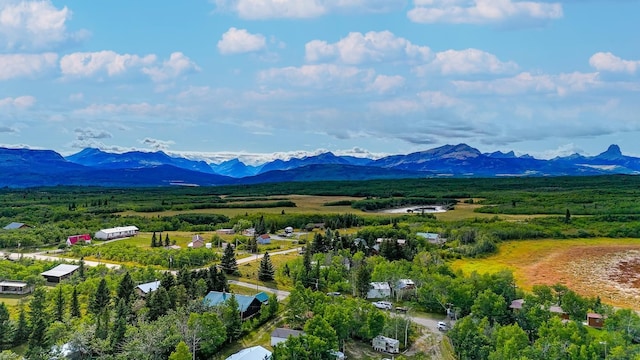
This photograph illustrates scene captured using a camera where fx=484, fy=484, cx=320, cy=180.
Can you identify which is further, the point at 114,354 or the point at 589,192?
the point at 589,192

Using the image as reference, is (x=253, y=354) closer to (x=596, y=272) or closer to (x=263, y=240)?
(x=263, y=240)

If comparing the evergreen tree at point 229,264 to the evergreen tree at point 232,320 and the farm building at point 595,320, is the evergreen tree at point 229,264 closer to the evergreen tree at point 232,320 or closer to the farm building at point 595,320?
the evergreen tree at point 232,320

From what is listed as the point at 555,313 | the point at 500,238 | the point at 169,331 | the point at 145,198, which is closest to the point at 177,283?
the point at 169,331

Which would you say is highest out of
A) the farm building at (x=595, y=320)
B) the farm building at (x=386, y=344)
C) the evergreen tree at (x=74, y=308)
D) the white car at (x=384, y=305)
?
the evergreen tree at (x=74, y=308)

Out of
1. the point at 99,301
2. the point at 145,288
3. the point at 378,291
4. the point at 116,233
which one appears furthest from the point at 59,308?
the point at 116,233

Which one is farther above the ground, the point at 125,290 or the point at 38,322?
the point at 125,290

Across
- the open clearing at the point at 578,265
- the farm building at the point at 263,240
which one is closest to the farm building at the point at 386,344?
the open clearing at the point at 578,265

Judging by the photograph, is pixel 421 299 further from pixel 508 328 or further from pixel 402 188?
pixel 402 188
